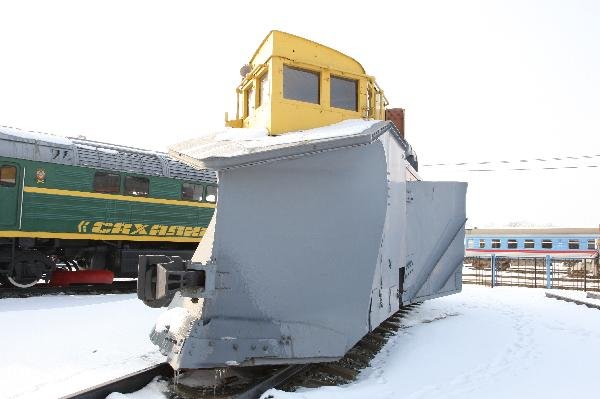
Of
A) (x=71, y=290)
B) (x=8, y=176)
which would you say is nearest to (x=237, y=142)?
(x=8, y=176)

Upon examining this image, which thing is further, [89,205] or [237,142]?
[89,205]

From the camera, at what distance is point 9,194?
9.52 m

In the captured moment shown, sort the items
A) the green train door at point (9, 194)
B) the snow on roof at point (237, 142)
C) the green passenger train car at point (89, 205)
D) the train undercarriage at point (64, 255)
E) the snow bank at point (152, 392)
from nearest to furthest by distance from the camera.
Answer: the snow bank at point (152, 392) → the snow on roof at point (237, 142) → the green train door at point (9, 194) → the green passenger train car at point (89, 205) → the train undercarriage at point (64, 255)

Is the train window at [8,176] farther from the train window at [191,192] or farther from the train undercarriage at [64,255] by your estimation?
the train window at [191,192]

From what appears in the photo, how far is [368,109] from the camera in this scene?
5.73m

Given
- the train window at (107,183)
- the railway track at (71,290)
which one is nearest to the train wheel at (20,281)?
the railway track at (71,290)

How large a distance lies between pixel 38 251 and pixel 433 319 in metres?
9.23

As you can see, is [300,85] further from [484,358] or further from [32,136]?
[32,136]

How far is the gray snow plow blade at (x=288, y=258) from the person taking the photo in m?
3.83

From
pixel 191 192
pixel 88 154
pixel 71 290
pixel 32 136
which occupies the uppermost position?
pixel 32 136

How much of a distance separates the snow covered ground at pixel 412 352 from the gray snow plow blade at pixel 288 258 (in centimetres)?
54

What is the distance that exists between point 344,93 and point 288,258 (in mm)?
2523

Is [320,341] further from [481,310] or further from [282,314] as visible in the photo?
[481,310]

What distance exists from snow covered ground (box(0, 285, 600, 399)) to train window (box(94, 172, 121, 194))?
326cm
